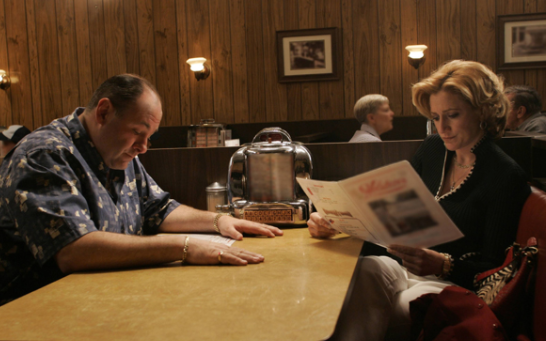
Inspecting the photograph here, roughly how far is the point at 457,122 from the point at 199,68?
4.00 metres

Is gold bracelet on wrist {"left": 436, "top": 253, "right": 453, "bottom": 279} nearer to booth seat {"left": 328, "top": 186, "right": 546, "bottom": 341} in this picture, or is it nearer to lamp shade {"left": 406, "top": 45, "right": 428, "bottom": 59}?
booth seat {"left": 328, "top": 186, "right": 546, "bottom": 341}

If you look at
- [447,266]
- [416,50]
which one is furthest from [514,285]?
[416,50]

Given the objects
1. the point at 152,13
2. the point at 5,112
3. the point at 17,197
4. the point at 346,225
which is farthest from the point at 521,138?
the point at 5,112

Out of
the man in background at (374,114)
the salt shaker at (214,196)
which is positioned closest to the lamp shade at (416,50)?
the man in background at (374,114)

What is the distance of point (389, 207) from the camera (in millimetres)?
1089

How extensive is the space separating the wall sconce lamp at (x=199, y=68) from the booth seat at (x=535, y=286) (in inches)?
165

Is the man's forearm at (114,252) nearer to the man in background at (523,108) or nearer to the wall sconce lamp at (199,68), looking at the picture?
the man in background at (523,108)

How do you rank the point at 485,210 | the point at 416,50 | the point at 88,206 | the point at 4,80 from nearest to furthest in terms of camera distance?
1. the point at 88,206
2. the point at 485,210
3. the point at 416,50
4. the point at 4,80

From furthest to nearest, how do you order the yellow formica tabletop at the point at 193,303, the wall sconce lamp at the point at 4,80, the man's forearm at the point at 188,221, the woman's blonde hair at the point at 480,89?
the wall sconce lamp at the point at 4,80 → the man's forearm at the point at 188,221 → the woman's blonde hair at the point at 480,89 → the yellow formica tabletop at the point at 193,303

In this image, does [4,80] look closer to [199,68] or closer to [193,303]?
[199,68]

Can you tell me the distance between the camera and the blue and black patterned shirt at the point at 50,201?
114cm

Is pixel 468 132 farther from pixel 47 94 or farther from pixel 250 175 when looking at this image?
pixel 47 94

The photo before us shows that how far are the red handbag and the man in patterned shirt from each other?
1.91 ft

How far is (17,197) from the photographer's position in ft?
3.78
